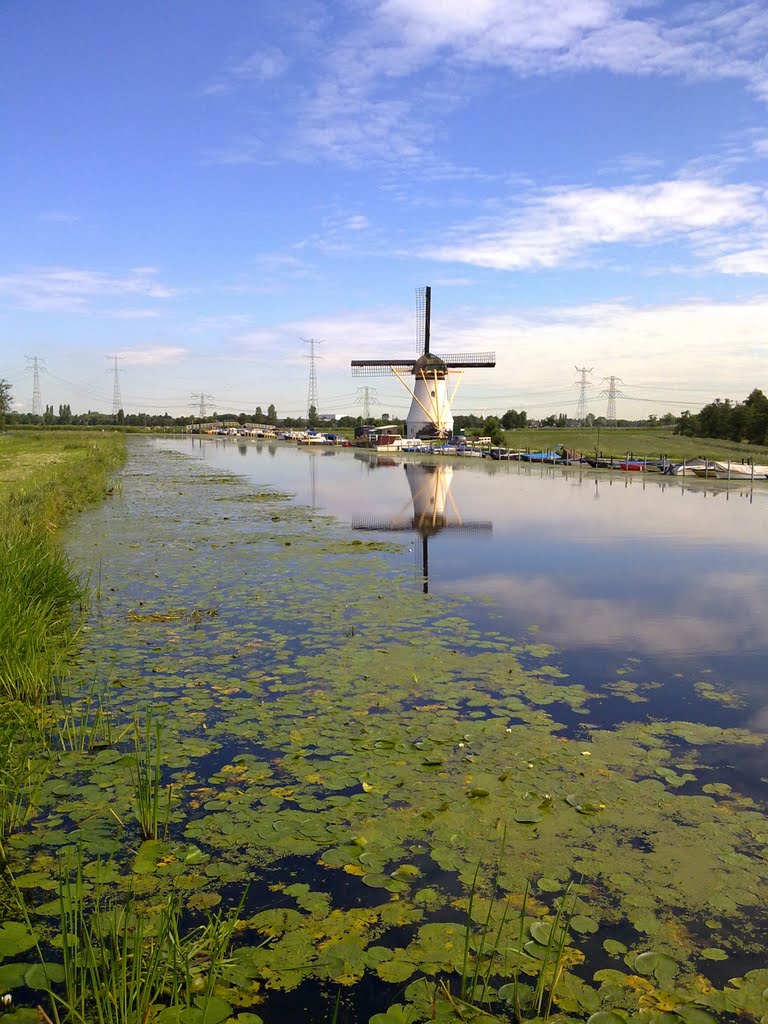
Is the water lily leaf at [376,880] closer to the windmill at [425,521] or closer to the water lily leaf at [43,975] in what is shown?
the water lily leaf at [43,975]

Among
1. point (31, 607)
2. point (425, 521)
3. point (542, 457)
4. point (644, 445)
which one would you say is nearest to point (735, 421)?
point (644, 445)

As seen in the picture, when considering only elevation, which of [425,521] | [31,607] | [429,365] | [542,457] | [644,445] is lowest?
[425,521]

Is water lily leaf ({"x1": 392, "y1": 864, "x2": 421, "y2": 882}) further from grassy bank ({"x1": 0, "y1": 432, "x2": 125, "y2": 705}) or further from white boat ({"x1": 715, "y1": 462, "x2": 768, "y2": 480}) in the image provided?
white boat ({"x1": 715, "y1": 462, "x2": 768, "y2": 480})

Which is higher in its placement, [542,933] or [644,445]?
[644,445]

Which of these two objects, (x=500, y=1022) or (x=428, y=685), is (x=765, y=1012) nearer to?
(x=500, y=1022)

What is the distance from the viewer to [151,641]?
9461mm

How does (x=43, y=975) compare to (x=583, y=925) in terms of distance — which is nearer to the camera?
(x=43, y=975)

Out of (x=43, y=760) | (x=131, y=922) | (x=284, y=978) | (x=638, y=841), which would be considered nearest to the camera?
(x=284, y=978)

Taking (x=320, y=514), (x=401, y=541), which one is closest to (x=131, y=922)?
(x=401, y=541)

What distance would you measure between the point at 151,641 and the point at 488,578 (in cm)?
686

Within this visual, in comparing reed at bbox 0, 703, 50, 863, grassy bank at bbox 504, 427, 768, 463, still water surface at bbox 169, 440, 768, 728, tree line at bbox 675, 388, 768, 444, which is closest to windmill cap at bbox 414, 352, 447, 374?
grassy bank at bbox 504, 427, 768, 463

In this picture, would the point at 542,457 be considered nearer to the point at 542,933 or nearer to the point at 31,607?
the point at 31,607

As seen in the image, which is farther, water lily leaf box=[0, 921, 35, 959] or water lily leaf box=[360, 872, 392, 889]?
water lily leaf box=[360, 872, 392, 889]

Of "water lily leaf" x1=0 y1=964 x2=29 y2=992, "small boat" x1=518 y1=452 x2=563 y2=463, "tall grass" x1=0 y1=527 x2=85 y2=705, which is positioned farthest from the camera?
"small boat" x1=518 y1=452 x2=563 y2=463
